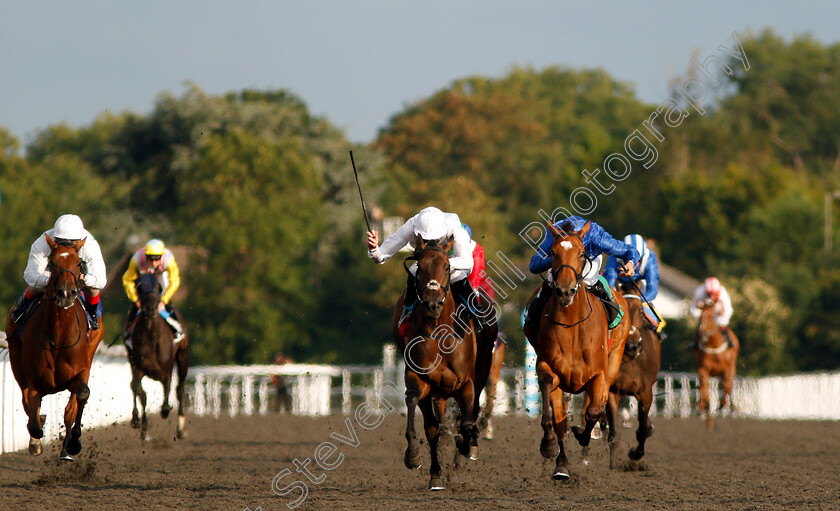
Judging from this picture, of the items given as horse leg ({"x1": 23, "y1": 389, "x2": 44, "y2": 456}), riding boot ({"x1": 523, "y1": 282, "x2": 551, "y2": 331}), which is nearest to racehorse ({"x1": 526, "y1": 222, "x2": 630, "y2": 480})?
riding boot ({"x1": 523, "y1": 282, "x2": 551, "y2": 331})

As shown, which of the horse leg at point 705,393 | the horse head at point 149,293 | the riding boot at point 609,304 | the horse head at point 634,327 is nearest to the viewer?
the riding boot at point 609,304

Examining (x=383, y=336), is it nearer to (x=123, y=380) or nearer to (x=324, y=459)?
(x=123, y=380)

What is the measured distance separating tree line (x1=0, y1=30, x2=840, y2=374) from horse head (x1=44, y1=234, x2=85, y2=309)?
70.9 ft

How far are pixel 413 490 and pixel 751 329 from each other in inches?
1232

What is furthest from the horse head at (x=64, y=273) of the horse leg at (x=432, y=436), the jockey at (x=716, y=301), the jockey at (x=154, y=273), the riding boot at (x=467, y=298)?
the jockey at (x=716, y=301)

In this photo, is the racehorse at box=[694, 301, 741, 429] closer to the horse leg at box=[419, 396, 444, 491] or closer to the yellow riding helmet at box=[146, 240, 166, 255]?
the yellow riding helmet at box=[146, 240, 166, 255]

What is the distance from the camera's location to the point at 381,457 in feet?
48.3

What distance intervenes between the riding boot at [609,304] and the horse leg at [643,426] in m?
1.95

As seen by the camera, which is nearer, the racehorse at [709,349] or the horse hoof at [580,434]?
the horse hoof at [580,434]

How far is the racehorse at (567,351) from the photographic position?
10.1 metres

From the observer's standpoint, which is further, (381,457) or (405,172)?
(405,172)

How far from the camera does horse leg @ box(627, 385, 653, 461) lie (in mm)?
12812

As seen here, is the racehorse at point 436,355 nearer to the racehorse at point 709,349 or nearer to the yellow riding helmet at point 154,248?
the yellow riding helmet at point 154,248

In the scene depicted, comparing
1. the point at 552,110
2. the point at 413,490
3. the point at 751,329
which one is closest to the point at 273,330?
the point at 751,329
